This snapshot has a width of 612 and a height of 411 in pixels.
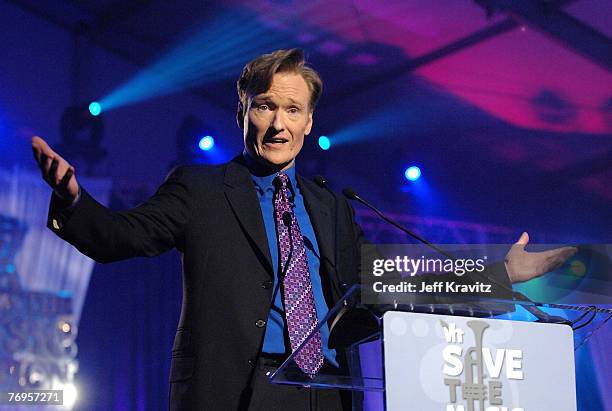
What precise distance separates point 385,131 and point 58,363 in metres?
2.96

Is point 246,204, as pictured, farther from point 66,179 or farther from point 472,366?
point 472,366

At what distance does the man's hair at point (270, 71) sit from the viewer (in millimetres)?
2133

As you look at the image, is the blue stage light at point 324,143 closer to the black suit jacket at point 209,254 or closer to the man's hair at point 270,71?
the man's hair at point 270,71

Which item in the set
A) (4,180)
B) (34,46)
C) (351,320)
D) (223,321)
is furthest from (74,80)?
(351,320)

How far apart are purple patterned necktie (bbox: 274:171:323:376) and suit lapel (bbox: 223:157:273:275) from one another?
0.17ft

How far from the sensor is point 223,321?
1.81 metres

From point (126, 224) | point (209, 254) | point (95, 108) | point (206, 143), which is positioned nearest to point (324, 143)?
point (206, 143)

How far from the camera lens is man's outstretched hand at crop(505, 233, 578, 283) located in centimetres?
168

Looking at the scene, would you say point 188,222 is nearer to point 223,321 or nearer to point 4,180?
point 223,321

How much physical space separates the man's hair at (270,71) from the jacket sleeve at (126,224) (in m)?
0.33

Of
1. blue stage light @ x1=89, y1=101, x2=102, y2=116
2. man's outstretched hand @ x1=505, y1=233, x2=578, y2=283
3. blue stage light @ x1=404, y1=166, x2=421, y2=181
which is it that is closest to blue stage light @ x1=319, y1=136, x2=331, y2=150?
blue stage light @ x1=404, y1=166, x2=421, y2=181

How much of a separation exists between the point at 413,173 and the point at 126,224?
13.8ft

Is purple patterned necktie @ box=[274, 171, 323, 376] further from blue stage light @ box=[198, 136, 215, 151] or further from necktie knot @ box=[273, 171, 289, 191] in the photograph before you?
blue stage light @ box=[198, 136, 215, 151]

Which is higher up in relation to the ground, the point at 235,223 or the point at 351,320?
the point at 235,223
